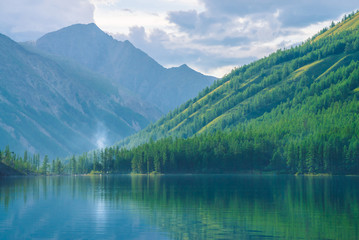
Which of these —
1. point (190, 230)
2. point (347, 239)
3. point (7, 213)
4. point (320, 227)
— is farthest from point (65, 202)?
point (347, 239)

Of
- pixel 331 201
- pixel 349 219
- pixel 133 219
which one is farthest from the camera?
pixel 331 201

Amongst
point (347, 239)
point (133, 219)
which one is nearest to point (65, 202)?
point (133, 219)

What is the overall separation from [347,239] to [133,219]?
107ft

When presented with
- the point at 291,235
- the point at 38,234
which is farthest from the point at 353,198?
the point at 38,234

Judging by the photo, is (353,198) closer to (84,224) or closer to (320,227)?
(320,227)

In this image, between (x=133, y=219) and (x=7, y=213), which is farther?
(x=7, y=213)

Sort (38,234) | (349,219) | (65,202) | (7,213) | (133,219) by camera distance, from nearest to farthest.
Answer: (38,234) < (349,219) < (133,219) < (7,213) < (65,202)

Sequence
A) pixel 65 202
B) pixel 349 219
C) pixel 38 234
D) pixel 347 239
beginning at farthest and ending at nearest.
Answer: pixel 65 202, pixel 349 219, pixel 38 234, pixel 347 239

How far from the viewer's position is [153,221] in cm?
7031

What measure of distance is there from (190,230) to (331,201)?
4183cm

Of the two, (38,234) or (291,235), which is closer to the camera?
(291,235)

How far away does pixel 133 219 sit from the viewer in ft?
239

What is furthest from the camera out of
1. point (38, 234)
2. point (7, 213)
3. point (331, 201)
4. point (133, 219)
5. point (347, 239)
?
point (331, 201)

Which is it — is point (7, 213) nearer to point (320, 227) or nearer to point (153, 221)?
point (153, 221)
